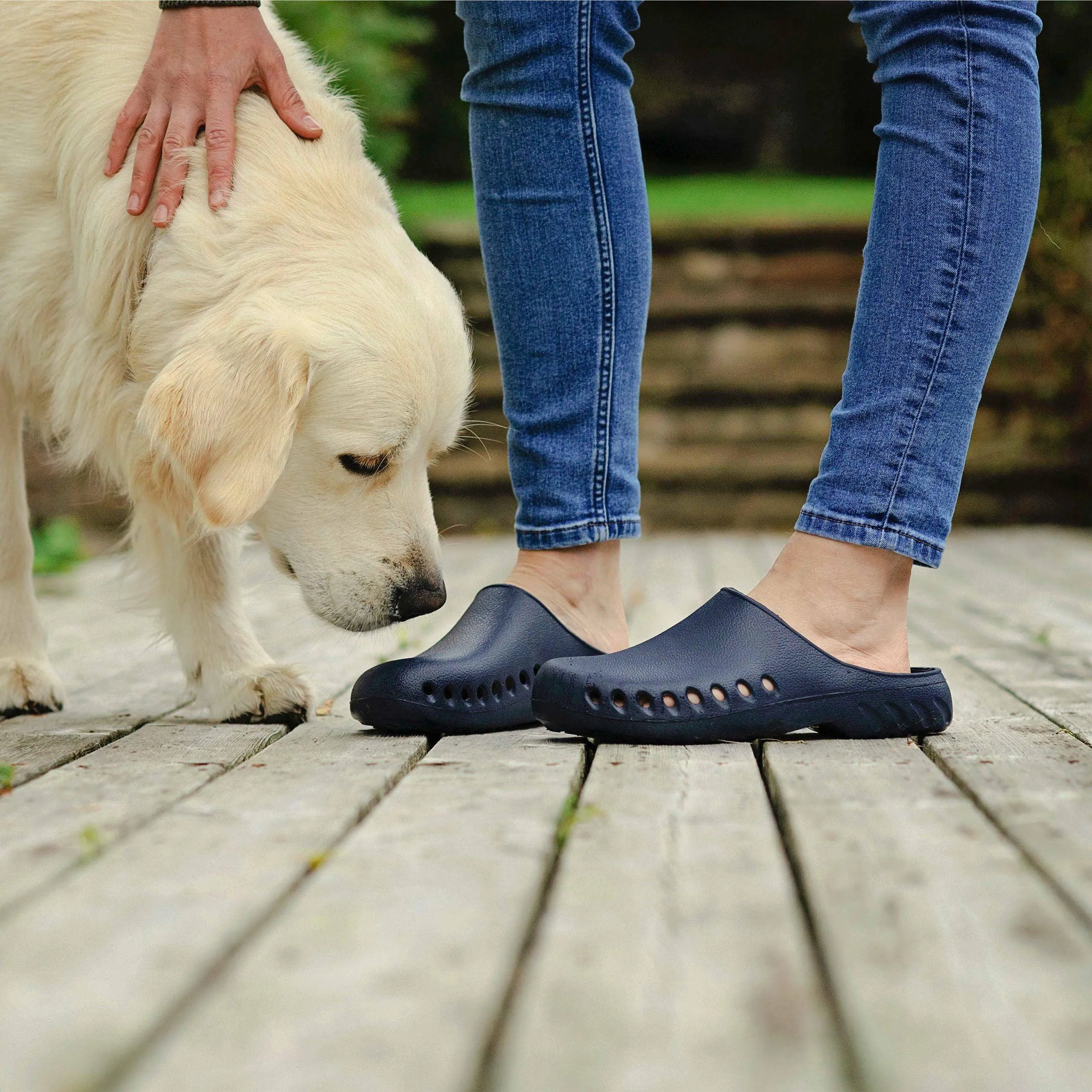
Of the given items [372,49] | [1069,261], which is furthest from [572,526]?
[372,49]

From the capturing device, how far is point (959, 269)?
1580 millimetres

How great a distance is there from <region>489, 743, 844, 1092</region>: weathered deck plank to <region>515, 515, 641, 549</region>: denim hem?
67 cm

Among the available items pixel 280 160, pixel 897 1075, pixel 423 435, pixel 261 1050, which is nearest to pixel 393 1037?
pixel 261 1050

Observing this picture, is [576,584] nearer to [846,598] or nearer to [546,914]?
[846,598]

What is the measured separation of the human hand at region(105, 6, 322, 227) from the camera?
5.93 feet

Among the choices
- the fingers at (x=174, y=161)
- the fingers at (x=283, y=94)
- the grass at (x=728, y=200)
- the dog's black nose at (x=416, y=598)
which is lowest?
the dog's black nose at (x=416, y=598)

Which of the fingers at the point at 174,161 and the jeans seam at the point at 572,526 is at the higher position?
the fingers at the point at 174,161

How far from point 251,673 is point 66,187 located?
775 millimetres

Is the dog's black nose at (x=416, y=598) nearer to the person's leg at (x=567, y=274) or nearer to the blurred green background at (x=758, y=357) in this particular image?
the person's leg at (x=567, y=274)

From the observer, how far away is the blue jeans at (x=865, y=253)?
157 cm

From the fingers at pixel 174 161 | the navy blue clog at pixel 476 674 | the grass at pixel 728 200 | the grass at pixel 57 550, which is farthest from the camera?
the grass at pixel 728 200

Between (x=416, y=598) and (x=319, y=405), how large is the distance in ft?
1.06

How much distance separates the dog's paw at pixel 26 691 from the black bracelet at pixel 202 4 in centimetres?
103

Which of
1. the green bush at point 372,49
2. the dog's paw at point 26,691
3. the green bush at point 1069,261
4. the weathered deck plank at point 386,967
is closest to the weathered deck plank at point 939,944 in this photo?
the weathered deck plank at point 386,967
